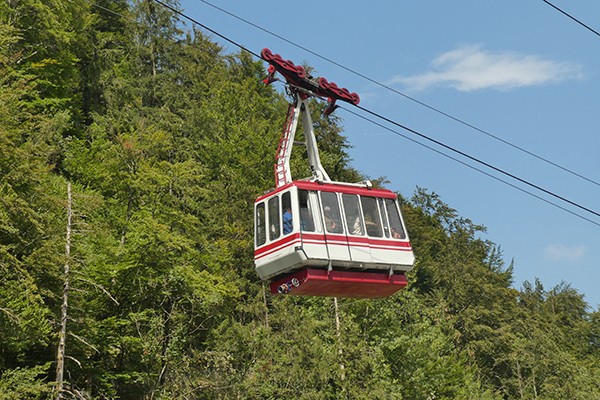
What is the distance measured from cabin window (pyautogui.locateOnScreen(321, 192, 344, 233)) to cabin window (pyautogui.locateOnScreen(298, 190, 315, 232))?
0.35 metres

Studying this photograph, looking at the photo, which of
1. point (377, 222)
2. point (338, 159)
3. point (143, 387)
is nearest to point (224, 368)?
point (143, 387)

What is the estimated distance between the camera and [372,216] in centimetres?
1706

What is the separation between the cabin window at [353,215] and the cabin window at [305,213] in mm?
952

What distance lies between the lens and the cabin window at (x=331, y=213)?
16234 millimetres

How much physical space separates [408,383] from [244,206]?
1228cm

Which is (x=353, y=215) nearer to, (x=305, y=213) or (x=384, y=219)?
(x=384, y=219)

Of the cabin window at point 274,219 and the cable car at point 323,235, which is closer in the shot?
the cable car at point 323,235

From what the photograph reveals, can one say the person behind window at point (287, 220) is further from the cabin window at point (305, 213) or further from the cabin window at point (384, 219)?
the cabin window at point (384, 219)

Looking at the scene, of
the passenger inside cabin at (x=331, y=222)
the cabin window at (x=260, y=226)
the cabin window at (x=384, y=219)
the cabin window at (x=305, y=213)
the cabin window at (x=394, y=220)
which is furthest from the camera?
the cabin window at (x=394, y=220)

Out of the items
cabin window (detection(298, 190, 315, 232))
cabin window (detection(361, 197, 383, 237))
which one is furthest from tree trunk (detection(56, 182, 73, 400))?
cabin window (detection(361, 197, 383, 237))

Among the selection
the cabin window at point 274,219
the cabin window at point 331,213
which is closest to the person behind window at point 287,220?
the cabin window at point 274,219

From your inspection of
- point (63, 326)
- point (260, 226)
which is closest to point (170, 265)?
point (63, 326)

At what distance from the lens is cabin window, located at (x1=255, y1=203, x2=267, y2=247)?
16562 mm

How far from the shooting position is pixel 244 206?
39.5 m
